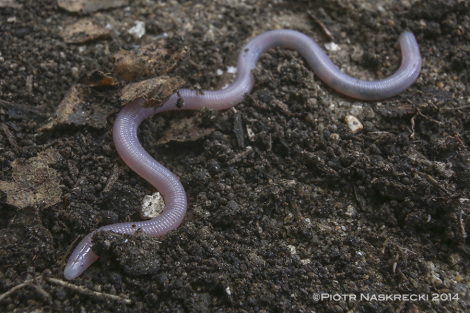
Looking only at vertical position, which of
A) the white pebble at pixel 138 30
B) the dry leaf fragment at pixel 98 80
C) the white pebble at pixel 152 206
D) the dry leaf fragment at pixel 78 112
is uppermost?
Result: the white pebble at pixel 138 30

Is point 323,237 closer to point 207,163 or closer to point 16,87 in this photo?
point 207,163

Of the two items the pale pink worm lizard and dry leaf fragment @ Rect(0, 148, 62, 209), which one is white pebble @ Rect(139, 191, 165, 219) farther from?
dry leaf fragment @ Rect(0, 148, 62, 209)

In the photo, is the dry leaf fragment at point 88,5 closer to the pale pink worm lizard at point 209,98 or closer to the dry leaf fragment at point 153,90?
the dry leaf fragment at point 153,90

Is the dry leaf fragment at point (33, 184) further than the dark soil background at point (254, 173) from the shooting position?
Yes

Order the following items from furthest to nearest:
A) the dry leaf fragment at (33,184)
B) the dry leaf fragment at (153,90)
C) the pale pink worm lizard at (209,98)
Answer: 1. the dry leaf fragment at (153,90)
2. the pale pink worm lizard at (209,98)
3. the dry leaf fragment at (33,184)

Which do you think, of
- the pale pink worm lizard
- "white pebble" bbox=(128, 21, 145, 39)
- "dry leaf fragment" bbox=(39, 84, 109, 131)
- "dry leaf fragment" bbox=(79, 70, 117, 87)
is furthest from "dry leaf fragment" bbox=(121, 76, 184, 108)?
"white pebble" bbox=(128, 21, 145, 39)

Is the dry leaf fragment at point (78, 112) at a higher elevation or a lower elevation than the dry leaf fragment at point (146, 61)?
lower

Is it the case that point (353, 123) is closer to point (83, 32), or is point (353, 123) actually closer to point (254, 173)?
point (254, 173)

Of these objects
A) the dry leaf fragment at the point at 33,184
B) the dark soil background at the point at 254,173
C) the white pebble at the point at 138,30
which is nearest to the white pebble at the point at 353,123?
the dark soil background at the point at 254,173
